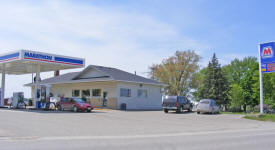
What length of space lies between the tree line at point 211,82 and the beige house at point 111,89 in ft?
43.7

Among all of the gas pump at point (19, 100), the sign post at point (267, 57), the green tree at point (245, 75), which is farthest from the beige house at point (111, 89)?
the green tree at point (245, 75)

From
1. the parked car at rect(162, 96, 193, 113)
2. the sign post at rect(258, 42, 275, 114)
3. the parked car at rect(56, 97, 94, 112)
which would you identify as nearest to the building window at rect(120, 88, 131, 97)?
the parked car at rect(162, 96, 193, 113)

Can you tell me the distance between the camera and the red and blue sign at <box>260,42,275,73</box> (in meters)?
25.5

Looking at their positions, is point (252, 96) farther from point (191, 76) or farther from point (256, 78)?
point (191, 76)

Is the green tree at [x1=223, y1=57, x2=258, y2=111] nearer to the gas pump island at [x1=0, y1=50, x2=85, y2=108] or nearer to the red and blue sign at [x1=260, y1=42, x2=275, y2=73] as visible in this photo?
the red and blue sign at [x1=260, y1=42, x2=275, y2=73]

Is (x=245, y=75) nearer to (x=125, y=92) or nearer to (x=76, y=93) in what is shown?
(x=125, y=92)

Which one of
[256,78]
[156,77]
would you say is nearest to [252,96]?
[256,78]

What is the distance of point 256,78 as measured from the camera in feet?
183

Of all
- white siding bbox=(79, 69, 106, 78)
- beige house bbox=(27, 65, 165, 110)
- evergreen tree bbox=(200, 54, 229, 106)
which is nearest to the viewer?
beige house bbox=(27, 65, 165, 110)

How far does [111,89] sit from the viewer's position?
33.7 m

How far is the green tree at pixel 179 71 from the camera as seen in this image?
54.0m

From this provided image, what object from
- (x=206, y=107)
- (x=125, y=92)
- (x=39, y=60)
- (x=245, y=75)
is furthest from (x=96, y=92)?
(x=245, y=75)

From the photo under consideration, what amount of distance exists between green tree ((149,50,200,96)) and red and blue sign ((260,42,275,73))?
89.7 feet

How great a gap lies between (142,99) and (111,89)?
16.9 feet
